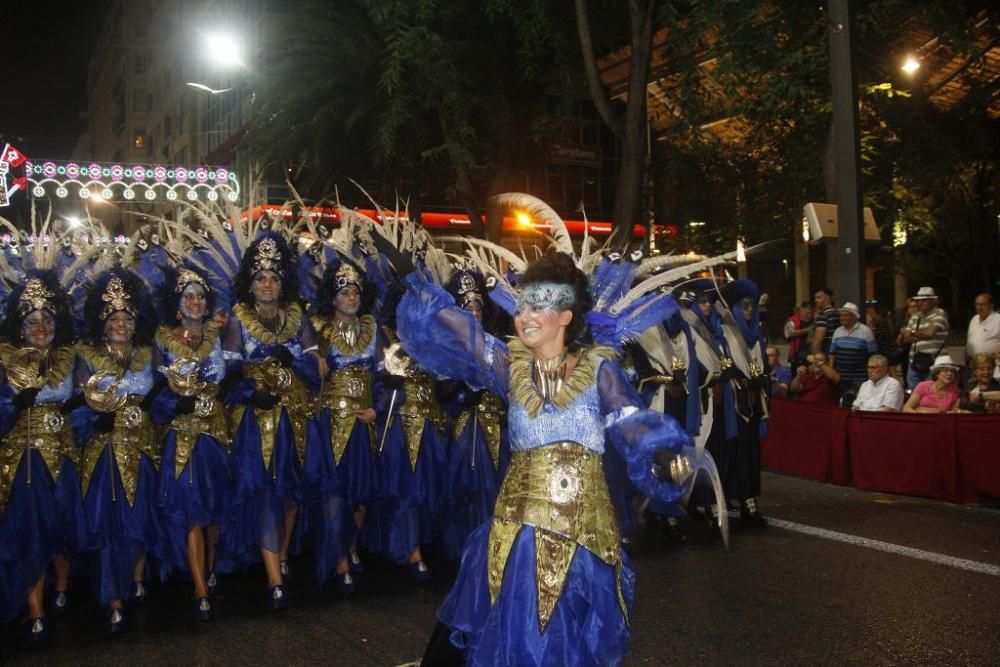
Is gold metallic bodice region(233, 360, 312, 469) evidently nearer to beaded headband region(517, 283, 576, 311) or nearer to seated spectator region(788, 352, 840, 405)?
beaded headband region(517, 283, 576, 311)

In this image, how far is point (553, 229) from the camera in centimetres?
442

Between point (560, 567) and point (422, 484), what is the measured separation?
10.1 ft

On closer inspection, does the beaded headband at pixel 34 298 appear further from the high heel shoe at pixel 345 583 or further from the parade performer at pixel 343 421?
the high heel shoe at pixel 345 583

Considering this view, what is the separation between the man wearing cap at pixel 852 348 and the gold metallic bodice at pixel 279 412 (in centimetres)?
719

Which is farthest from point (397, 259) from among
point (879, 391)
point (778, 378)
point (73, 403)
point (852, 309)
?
point (778, 378)

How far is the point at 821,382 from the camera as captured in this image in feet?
36.6

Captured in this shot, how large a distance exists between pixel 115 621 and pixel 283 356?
5.87 ft

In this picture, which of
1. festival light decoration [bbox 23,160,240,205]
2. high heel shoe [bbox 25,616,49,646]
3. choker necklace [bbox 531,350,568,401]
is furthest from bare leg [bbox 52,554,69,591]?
festival light decoration [bbox 23,160,240,205]

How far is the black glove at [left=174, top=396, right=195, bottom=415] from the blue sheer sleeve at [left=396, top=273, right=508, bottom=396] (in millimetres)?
2305

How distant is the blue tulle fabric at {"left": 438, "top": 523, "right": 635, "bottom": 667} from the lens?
10.2 ft

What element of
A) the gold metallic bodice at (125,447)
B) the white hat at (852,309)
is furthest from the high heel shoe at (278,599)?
the white hat at (852,309)

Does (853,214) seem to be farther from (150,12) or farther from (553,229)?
(150,12)

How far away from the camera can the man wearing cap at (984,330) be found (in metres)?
10.7

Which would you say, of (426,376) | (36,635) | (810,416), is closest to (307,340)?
(426,376)
